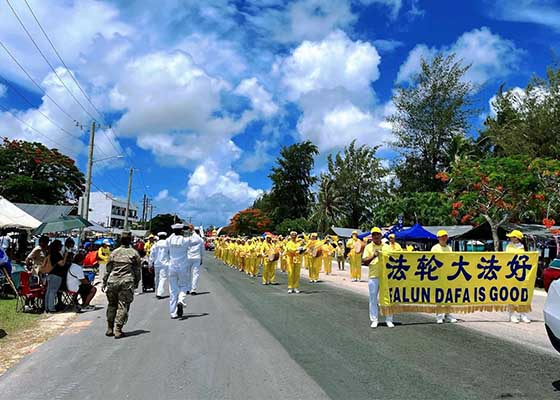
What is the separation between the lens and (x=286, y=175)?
7200cm

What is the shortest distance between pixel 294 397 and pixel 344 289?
1339cm

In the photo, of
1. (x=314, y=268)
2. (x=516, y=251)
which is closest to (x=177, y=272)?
(x=516, y=251)

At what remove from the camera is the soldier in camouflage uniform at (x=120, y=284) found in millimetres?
8719

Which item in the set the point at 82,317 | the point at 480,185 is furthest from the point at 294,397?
the point at 480,185

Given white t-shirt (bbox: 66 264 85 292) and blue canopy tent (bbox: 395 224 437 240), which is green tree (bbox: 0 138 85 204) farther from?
white t-shirt (bbox: 66 264 85 292)

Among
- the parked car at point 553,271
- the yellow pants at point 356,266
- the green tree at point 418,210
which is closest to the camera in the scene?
the parked car at point 553,271

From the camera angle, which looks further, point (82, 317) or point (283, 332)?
point (82, 317)

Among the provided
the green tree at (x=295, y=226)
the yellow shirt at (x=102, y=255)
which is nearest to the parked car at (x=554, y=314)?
the yellow shirt at (x=102, y=255)

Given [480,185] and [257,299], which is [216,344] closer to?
[257,299]

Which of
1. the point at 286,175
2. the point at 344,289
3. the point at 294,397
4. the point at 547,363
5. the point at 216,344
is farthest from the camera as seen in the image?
the point at 286,175

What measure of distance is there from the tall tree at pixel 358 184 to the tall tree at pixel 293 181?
11.0m

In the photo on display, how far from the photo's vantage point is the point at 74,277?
12.3 metres

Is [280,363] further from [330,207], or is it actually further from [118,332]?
[330,207]

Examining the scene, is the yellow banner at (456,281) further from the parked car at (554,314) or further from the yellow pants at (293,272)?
the yellow pants at (293,272)
